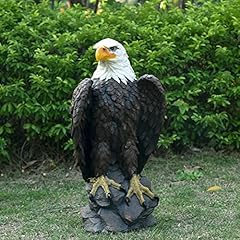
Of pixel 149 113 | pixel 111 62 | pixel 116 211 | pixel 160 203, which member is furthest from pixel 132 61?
pixel 116 211

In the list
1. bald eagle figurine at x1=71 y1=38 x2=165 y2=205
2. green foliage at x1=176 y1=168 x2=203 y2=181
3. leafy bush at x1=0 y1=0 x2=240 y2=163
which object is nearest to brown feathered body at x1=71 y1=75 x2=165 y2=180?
bald eagle figurine at x1=71 y1=38 x2=165 y2=205

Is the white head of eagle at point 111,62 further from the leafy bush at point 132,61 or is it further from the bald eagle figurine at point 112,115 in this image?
the leafy bush at point 132,61

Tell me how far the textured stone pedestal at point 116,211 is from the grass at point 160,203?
0.07 metres

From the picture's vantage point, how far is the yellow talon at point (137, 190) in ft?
15.3

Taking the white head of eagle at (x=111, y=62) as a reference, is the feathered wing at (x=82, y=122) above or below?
below

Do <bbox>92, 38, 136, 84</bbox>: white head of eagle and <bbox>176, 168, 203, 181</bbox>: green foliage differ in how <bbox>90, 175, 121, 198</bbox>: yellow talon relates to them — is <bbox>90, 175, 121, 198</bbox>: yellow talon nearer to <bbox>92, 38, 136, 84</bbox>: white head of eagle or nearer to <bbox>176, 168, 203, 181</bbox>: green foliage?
<bbox>92, 38, 136, 84</bbox>: white head of eagle

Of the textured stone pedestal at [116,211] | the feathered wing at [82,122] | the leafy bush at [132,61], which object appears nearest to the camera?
the feathered wing at [82,122]

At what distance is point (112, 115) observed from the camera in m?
4.59

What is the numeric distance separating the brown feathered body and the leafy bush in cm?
176

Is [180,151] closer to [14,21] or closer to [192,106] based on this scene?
[192,106]

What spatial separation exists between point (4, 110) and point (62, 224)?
5.91 feet

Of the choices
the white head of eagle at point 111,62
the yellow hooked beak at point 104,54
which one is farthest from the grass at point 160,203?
the yellow hooked beak at point 104,54

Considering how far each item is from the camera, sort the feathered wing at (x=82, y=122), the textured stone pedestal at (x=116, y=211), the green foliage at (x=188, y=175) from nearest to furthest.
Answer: the feathered wing at (x=82, y=122) → the textured stone pedestal at (x=116, y=211) → the green foliage at (x=188, y=175)

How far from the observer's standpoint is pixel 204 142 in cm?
720
